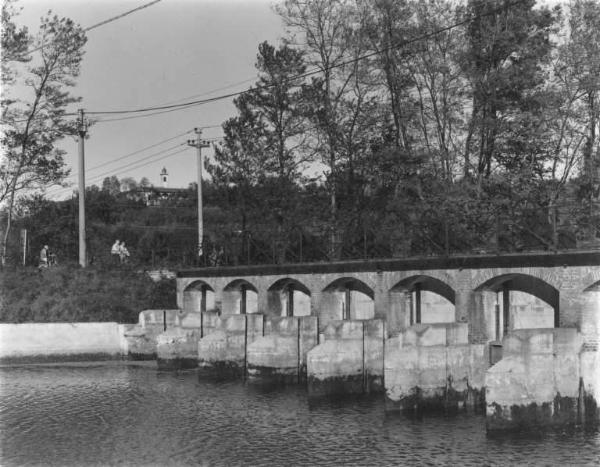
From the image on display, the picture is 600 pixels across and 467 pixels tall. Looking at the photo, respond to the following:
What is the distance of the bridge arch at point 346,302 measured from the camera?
2652cm

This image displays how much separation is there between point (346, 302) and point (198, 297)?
11.2 m

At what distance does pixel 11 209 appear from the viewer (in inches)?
1571

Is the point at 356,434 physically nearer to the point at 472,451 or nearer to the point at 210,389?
the point at 472,451

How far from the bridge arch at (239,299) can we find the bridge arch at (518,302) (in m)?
13.4

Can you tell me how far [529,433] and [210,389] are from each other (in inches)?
445

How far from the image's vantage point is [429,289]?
78.8 ft

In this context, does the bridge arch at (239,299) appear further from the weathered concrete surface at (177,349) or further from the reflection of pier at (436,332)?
the weathered concrete surface at (177,349)

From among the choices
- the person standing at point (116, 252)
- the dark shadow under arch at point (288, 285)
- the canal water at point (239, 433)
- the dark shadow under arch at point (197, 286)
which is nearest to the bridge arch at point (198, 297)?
the dark shadow under arch at point (197, 286)

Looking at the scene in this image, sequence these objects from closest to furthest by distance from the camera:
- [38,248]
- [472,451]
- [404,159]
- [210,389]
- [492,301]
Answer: [472,451]
[492,301]
[210,389]
[404,159]
[38,248]

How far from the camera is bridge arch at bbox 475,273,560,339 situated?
20531 millimetres

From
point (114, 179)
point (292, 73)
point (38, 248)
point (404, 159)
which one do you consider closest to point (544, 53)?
point (404, 159)

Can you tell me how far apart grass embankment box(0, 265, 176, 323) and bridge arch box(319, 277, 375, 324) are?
37.9ft

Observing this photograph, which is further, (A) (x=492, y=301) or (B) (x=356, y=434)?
(A) (x=492, y=301)

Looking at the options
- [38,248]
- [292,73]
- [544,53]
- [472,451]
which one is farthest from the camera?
[38,248]
